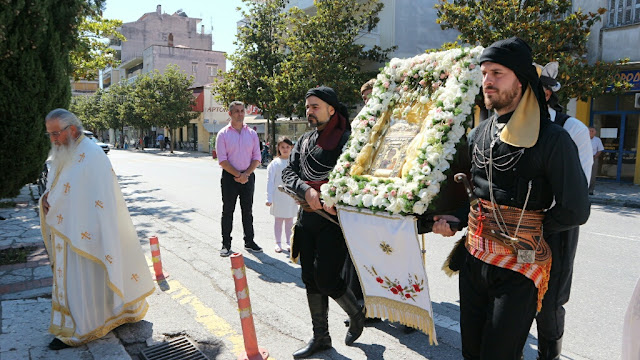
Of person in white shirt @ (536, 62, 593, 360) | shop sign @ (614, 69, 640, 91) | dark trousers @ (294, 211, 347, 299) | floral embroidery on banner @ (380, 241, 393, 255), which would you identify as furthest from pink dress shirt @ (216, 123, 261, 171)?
shop sign @ (614, 69, 640, 91)

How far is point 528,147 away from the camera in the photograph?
2.28 meters

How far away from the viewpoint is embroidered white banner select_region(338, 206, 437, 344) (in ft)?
9.76

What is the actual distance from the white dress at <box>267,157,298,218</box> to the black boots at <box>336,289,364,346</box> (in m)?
3.09

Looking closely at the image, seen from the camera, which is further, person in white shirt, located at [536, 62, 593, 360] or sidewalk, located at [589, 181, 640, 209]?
sidewalk, located at [589, 181, 640, 209]

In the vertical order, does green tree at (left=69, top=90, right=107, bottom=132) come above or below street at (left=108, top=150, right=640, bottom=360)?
above

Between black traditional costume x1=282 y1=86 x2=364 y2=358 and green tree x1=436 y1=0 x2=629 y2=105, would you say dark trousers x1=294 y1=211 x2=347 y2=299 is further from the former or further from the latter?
green tree x1=436 y1=0 x2=629 y2=105

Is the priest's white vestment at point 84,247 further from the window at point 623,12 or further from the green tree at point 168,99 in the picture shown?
the green tree at point 168,99

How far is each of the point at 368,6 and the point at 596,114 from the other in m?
11.7

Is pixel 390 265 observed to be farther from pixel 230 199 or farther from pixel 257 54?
pixel 257 54

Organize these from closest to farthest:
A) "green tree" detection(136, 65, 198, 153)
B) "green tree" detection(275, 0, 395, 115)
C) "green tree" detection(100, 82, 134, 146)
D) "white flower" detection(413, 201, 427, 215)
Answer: "white flower" detection(413, 201, 427, 215), "green tree" detection(275, 0, 395, 115), "green tree" detection(136, 65, 198, 153), "green tree" detection(100, 82, 134, 146)

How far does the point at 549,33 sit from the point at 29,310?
1372cm

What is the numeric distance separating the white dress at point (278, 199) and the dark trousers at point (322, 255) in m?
2.97

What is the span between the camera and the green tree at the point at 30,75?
22.1ft

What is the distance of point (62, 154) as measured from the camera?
3.99 metres
